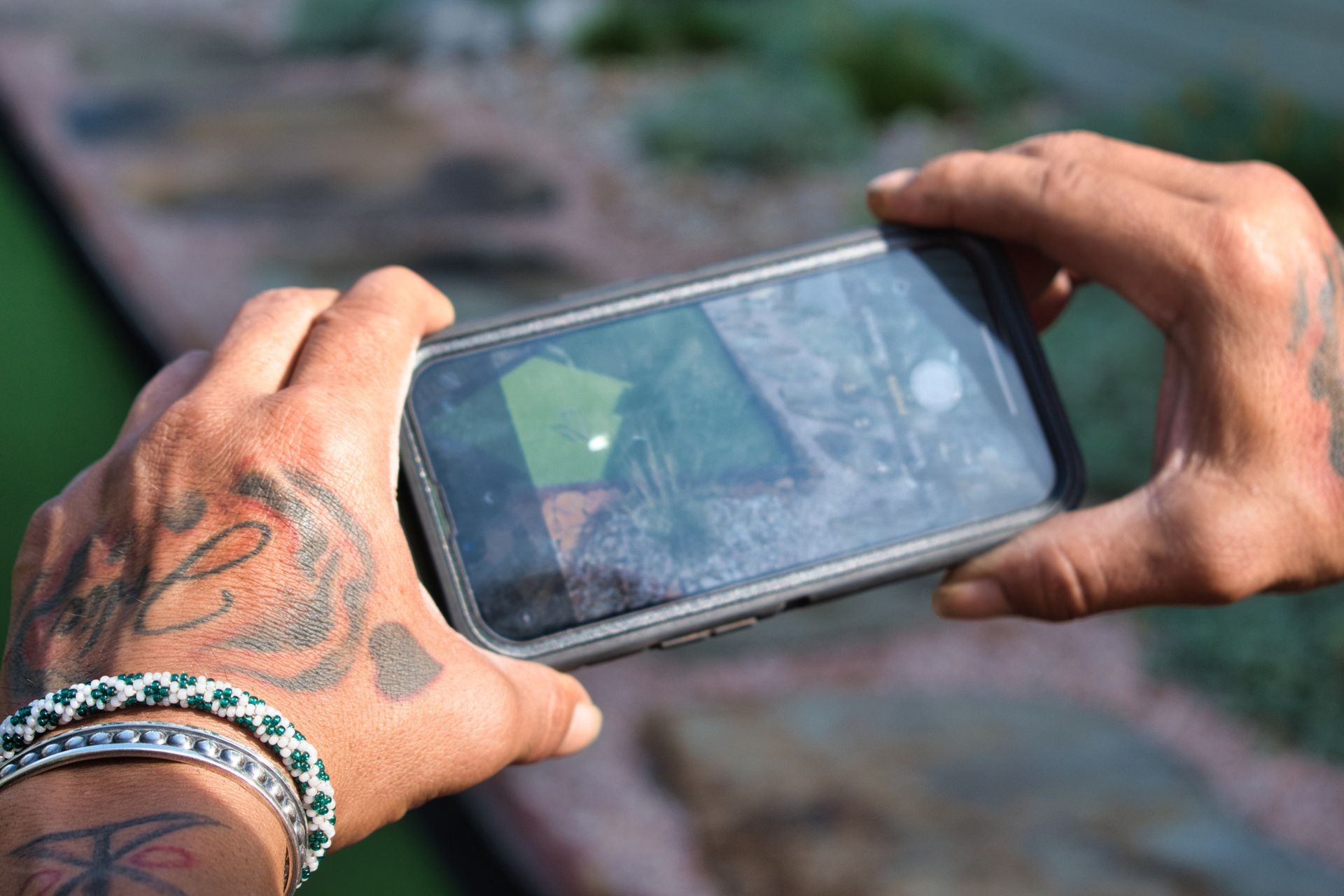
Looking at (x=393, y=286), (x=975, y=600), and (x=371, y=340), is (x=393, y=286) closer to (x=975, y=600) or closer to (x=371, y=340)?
(x=371, y=340)

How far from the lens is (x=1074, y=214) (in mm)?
1560

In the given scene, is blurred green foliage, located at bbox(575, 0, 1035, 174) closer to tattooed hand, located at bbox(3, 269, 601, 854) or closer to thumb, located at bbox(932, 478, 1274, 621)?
thumb, located at bbox(932, 478, 1274, 621)

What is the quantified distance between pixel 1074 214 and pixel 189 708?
1364mm

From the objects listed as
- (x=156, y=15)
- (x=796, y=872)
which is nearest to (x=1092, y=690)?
(x=796, y=872)

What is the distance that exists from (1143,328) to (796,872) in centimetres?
280

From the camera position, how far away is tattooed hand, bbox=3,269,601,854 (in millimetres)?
1129

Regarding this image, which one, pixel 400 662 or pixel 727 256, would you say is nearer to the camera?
pixel 400 662

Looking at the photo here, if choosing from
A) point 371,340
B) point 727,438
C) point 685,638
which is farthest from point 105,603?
point 727,438

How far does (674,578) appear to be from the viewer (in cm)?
148

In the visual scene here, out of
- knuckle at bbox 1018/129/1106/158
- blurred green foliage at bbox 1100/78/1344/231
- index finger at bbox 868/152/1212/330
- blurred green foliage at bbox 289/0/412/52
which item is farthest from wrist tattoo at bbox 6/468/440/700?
blurred green foliage at bbox 289/0/412/52

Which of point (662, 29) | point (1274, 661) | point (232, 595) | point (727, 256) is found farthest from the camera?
point (662, 29)

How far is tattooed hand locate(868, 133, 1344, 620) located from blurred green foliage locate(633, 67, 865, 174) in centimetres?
461

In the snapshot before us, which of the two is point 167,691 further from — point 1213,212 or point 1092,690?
point 1092,690

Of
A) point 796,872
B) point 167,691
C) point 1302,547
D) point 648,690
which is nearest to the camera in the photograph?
point 167,691
